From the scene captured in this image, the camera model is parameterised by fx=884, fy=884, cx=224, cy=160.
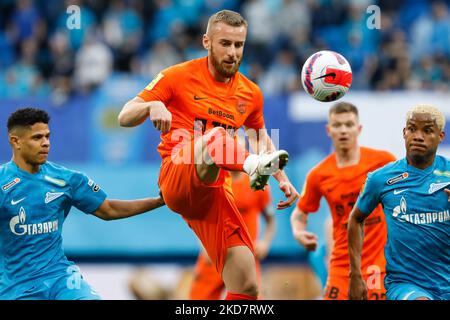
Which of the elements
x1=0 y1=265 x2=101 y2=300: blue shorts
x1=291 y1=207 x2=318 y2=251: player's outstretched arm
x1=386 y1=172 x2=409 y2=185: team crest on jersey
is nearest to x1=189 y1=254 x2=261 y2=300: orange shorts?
x1=291 y1=207 x2=318 y2=251: player's outstretched arm

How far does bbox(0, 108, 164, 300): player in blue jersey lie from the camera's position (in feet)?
24.8

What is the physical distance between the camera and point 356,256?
25.6ft

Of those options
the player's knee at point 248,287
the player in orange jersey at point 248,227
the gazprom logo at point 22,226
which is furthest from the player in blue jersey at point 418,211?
the player in orange jersey at point 248,227

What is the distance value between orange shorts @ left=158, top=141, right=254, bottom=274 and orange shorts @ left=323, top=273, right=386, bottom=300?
1.71 m

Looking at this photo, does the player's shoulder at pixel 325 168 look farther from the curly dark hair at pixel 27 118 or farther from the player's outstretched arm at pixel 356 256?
the curly dark hair at pixel 27 118

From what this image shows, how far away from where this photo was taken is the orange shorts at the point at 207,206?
756 cm

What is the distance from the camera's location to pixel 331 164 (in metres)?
9.59

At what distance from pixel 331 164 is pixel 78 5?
28.6 feet

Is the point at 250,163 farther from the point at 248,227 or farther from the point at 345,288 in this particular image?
the point at 248,227

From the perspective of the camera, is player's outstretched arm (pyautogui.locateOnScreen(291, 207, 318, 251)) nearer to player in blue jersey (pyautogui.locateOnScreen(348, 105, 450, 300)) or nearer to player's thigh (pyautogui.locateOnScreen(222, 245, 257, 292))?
player's thigh (pyautogui.locateOnScreen(222, 245, 257, 292))

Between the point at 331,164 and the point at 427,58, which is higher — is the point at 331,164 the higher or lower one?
the lower one

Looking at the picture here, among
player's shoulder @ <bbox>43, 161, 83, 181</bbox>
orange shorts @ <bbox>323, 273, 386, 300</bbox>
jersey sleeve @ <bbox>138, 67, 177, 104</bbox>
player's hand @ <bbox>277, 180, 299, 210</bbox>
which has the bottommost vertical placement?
orange shorts @ <bbox>323, 273, 386, 300</bbox>

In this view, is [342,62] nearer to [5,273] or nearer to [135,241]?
[5,273]

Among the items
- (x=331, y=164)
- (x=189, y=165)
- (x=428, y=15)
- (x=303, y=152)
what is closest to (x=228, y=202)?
(x=189, y=165)
